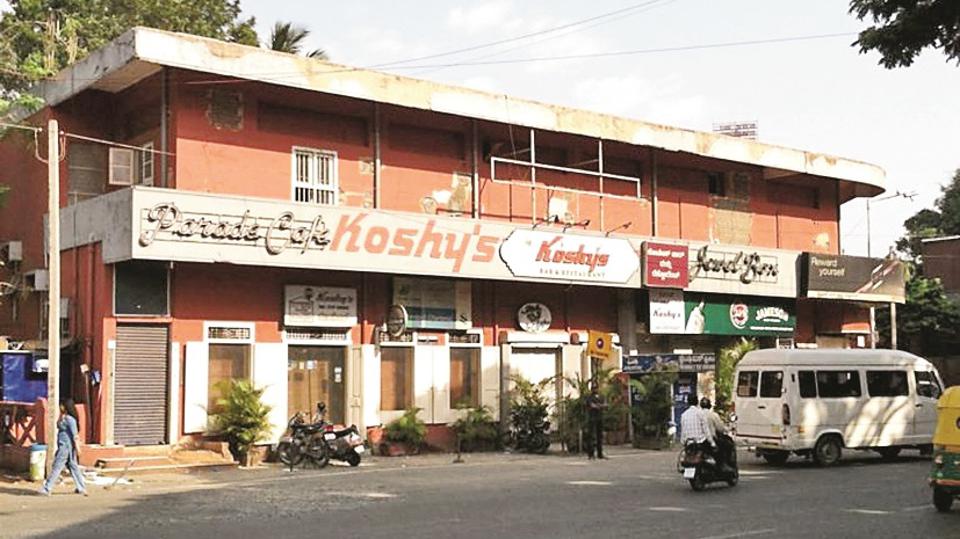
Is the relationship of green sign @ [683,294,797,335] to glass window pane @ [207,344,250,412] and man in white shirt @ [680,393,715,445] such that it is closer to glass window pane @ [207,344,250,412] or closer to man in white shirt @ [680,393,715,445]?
glass window pane @ [207,344,250,412]

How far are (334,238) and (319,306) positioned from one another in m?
1.93

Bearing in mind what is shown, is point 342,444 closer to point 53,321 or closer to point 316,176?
point 53,321

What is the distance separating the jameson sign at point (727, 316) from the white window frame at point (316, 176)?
9.86 metres

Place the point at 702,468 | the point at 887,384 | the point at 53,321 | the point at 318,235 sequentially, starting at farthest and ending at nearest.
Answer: the point at 318,235 < the point at 887,384 < the point at 53,321 < the point at 702,468

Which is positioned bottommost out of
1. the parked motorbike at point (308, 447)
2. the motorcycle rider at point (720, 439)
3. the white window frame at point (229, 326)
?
the parked motorbike at point (308, 447)

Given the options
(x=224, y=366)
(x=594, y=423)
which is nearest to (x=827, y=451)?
(x=594, y=423)

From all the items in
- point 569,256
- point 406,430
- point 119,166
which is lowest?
point 406,430

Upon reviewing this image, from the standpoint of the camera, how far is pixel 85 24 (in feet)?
129

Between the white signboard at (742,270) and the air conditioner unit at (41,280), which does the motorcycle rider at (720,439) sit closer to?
the white signboard at (742,270)

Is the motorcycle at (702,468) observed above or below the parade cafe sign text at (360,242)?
below

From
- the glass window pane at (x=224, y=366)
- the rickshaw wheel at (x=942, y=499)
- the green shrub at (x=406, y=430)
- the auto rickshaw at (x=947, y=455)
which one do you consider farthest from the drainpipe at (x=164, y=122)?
the rickshaw wheel at (x=942, y=499)

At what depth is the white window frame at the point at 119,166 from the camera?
24000 mm

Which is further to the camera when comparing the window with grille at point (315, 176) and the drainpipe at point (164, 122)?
the window with grille at point (315, 176)

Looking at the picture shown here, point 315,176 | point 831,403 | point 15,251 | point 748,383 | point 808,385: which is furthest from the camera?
point 15,251
